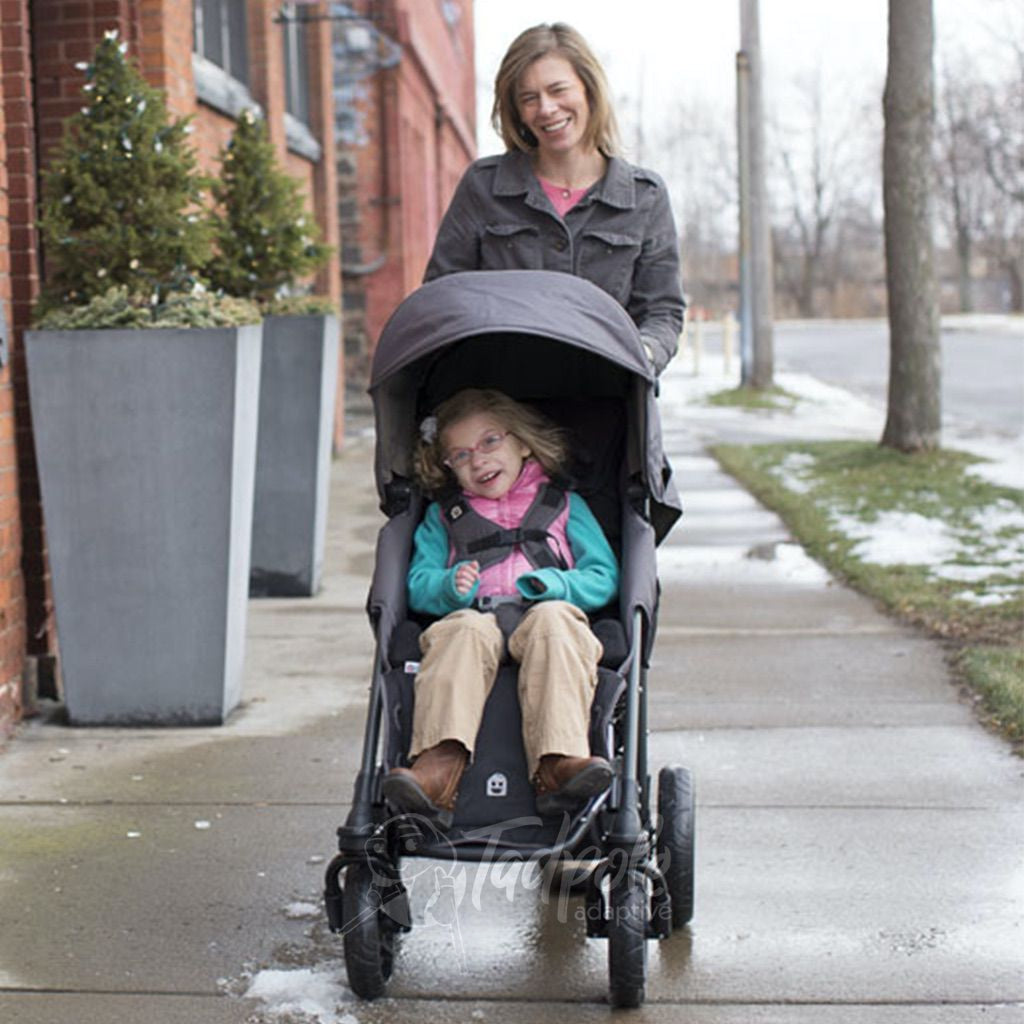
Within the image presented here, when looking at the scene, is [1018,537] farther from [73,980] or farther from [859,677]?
[73,980]

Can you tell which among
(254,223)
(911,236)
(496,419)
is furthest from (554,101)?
(911,236)

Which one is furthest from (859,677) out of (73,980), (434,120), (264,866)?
(434,120)

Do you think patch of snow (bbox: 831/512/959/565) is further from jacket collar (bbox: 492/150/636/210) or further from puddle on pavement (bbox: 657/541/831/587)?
jacket collar (bbox: 492/150/636/210)

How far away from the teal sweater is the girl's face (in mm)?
159

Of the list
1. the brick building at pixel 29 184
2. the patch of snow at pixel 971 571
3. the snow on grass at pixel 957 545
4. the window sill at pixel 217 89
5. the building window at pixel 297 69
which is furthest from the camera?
the building window at pixel 297 69

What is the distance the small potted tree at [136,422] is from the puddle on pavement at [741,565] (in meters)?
3.48

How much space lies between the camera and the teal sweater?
404cm

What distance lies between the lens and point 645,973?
3.81 meters

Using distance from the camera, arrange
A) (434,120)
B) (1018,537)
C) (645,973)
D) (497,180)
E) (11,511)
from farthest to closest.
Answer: (434,120), (1018,537), (11,511), (497,180), (645,973)

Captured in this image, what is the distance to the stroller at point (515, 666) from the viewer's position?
12.3 feet

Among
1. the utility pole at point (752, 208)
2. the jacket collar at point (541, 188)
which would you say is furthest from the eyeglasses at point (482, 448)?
the utility pole at point (752, 208)

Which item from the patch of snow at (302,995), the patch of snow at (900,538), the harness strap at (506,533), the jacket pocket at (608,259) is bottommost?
the patch of snow at (302,995)

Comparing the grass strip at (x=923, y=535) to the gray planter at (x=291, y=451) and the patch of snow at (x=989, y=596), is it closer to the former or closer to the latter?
the patch of snow at (x=989, y=596)

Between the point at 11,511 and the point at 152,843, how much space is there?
5.16ft
